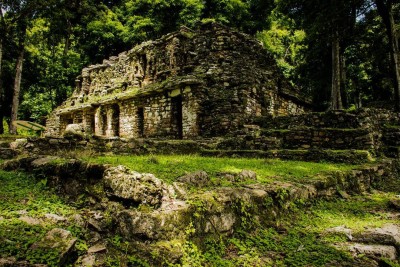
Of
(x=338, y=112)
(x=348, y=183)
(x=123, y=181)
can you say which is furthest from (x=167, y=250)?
(x=338, y=112)

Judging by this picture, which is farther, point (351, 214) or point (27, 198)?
point (351, 214)

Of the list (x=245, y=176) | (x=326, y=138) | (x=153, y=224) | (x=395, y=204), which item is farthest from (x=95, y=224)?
(x=326, y=138)

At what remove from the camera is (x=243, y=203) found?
12.1 feet

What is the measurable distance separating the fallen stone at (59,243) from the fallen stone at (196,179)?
5.63 ft

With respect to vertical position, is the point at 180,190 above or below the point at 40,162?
below

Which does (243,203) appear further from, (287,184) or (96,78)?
(96,78)

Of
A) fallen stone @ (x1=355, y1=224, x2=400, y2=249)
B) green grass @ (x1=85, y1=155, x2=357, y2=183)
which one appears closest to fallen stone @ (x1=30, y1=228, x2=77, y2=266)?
green grass @ (x1=85, y1=155, x2=357, y2=183)

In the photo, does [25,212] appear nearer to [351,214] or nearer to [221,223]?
[221,223]

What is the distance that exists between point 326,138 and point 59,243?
864 centimetres

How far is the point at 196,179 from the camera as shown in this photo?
4.14 metres

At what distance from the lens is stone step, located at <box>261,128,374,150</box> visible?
867cm

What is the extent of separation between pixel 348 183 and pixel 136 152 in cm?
573

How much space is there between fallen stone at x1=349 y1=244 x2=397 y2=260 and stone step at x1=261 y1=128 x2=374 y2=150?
6092mm

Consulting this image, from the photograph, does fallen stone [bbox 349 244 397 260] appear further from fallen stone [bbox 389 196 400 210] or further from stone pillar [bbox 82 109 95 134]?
stone pillar [bbox 82 109 95 134]
